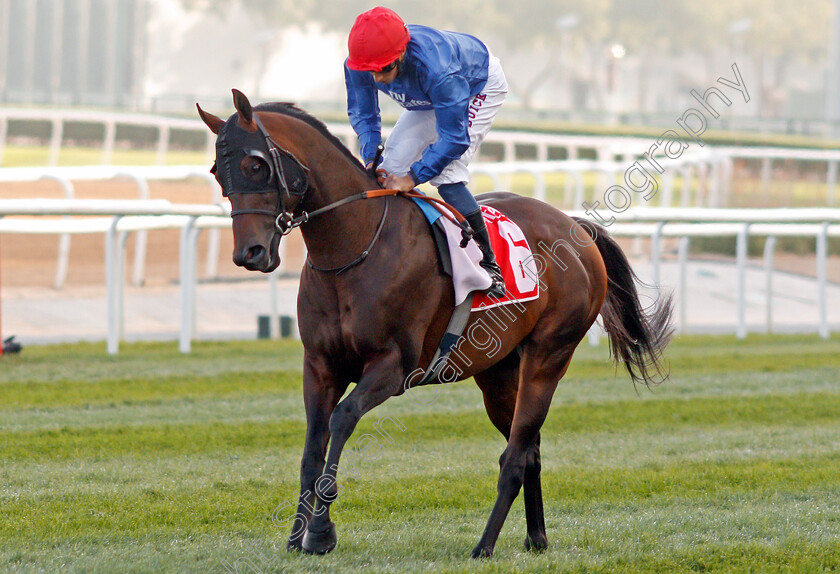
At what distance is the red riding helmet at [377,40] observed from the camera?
3.45 meters

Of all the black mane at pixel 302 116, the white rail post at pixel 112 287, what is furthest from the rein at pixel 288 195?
the white rail post at pixel 112 287

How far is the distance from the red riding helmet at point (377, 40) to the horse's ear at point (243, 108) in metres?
0.44

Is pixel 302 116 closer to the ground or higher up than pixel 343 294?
higher up

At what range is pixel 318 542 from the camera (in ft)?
11.3

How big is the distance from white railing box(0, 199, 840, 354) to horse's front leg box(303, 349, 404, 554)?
14.0ft

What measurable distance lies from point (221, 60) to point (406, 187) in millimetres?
82056

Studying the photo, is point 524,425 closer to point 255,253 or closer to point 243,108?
point 255,253

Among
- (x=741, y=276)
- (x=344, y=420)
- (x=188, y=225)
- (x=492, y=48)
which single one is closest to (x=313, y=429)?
(x=344, y=420)

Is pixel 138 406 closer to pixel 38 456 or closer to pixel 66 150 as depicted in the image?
pixel 38 456

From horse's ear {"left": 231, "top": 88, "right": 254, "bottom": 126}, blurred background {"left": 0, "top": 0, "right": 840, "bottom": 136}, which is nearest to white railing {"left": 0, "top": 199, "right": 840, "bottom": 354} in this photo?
horse's ear {"left": 231, "top": 88, "right": 254, "bottom": 126}

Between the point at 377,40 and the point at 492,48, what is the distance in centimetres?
6966

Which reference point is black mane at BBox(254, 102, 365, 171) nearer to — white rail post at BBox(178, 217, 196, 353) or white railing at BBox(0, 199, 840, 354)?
white railing at BBox(0, 199, 840, 354)

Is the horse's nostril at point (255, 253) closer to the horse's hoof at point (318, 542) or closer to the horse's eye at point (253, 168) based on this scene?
the horse's eye at point (253, 168)

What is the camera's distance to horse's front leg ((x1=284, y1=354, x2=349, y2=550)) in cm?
347
